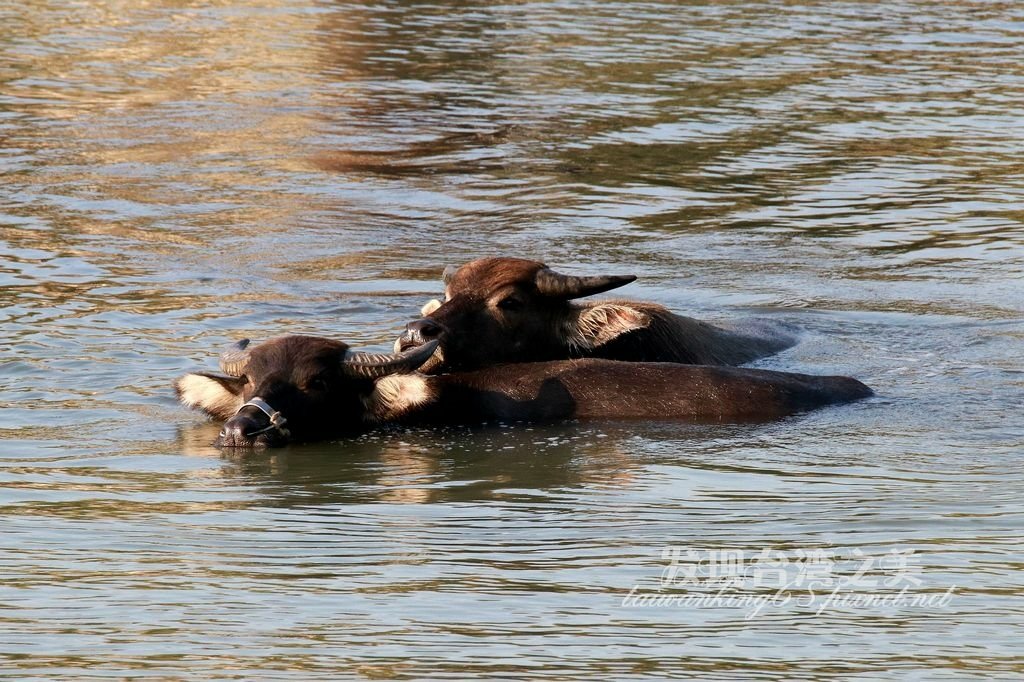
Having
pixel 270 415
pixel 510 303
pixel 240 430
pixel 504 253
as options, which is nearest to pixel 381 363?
pixel 270 415

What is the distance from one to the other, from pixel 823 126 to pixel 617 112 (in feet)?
7.81

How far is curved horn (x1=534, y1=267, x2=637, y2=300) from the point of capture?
984 cm

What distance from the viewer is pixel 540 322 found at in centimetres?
1017

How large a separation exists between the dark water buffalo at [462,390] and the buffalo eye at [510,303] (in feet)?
1.81

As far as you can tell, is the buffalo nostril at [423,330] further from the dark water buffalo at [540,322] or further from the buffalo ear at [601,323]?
the buffalo ear at [601,323]

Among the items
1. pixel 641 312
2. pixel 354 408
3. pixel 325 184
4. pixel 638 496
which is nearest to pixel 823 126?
pixel 325 184

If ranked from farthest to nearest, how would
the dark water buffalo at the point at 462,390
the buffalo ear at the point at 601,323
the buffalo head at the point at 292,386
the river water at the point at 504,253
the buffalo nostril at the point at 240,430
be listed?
1. the buffalo ear at the point at 601,323
2. the dark water buffalo at the point at 462,390
3. the buffalo head at the point at 292,386
4. the buffalo nostril at the point at 240,430
5. the river water at the point at 504,253

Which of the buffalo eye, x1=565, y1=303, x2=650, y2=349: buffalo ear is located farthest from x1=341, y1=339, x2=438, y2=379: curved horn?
x1=565, y1=303, x2=650, y2=349: buffalo ear

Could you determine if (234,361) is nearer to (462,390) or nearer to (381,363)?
(381,363)

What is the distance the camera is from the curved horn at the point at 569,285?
984 cm

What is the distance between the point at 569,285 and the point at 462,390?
1046 mm

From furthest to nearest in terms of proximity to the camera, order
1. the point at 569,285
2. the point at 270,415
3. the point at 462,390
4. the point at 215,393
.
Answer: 1. the point at 569,285
2. the point at 462,390
3. the point at 215,393
4. the point at 270,415

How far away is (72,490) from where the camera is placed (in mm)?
7590

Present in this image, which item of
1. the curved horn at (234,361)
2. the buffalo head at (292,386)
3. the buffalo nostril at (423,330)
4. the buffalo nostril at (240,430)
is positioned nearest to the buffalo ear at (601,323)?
the buffalo nostril at (423,330)
